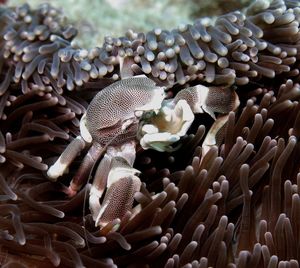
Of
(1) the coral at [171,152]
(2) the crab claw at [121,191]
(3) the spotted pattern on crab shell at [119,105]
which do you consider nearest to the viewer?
(1) the coral at [171,152]

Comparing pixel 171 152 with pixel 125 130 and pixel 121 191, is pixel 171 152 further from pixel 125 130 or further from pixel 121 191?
pixel 121 191

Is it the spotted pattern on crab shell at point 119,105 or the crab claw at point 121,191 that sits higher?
the spotted pattern on crab shell at point 119,105

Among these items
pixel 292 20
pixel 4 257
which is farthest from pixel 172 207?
pixel 292 20

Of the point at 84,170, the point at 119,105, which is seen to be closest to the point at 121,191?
the point at 84,170

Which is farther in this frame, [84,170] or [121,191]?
[84,170]

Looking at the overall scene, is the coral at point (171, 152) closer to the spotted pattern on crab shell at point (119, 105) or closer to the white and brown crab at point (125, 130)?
the white and brown crab at point (125, 130)

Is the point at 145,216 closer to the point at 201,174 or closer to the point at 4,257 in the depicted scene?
the point at 201,174

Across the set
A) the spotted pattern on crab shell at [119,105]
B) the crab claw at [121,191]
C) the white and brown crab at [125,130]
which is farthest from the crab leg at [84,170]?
the crab claw at [121,191]

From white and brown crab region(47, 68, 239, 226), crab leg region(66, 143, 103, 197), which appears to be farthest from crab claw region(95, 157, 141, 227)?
crab leg region(66, 143, 103, 197)
